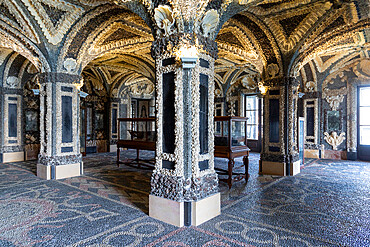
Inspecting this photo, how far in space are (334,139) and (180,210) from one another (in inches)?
340

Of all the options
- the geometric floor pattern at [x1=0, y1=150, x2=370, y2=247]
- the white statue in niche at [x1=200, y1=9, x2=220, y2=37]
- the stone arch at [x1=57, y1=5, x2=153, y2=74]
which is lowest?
the geometric floor pattern at [x1=0, y1=150, x2=370, y2=247]

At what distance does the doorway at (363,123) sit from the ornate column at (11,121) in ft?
40.9

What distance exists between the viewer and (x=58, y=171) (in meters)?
6.00

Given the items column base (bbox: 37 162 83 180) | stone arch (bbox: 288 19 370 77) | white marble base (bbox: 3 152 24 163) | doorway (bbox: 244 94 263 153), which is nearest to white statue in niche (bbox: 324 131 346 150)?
doorway (bbox: 244 94 263 153)

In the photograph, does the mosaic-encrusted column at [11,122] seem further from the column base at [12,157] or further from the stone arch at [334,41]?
the stone arch at [334,41]

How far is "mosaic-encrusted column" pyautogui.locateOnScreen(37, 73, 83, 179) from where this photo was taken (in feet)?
19.6

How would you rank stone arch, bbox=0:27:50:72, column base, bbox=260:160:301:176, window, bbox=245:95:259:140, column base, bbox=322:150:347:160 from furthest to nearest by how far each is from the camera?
window, bbox=245:95:259:140
column base, bbox=322:150:347:160
column base, bbox=260:160:301:176
stone arch, bbox=0:27:50:72

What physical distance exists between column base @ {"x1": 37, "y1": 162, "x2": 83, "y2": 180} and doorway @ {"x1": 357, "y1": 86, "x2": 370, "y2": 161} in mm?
9764

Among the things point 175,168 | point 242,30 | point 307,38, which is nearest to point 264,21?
point 242,30

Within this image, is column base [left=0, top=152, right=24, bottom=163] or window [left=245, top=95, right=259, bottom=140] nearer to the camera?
column base [left=0, top=152, right=24, bottom=163]

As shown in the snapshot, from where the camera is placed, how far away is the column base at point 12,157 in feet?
27.9

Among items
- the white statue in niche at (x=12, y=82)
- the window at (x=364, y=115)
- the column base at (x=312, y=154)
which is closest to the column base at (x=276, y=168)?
the column base at (x=312, y=154)

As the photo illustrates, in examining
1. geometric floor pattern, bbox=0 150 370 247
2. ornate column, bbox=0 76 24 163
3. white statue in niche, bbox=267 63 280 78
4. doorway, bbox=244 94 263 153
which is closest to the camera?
geometric floor pattern, bbox=0 150 370 247

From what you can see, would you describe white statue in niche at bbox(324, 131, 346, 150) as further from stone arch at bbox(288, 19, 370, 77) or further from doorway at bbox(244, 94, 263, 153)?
stone arch at bbox(288, 19, 370, 77)
